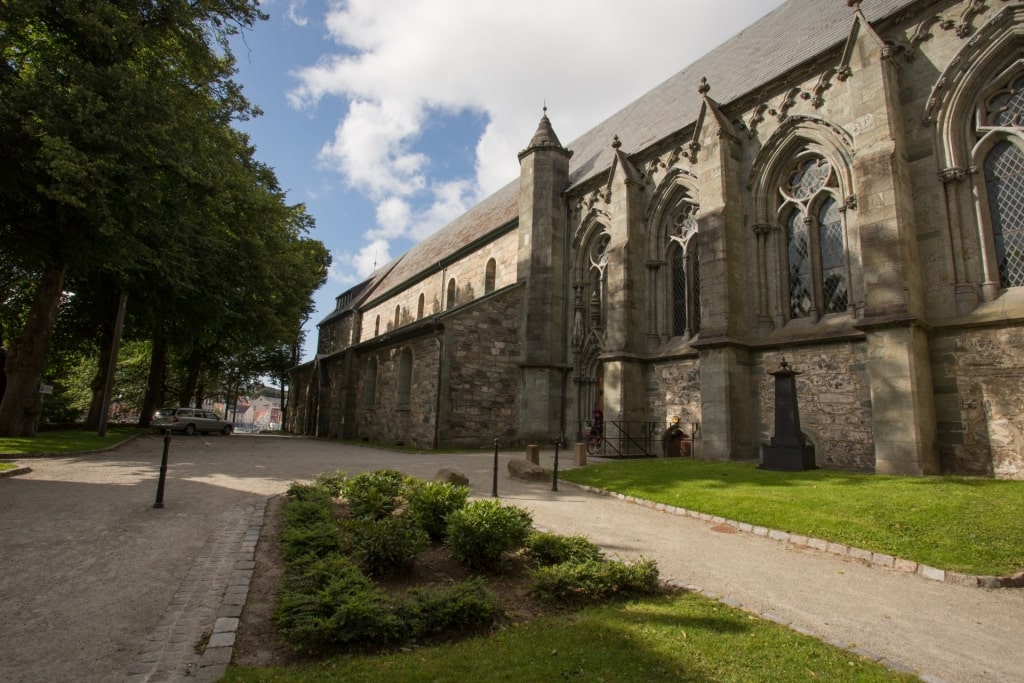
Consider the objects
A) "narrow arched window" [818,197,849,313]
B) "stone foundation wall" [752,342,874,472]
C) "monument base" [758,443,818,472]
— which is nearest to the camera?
"monument base" [758,443,818,472]

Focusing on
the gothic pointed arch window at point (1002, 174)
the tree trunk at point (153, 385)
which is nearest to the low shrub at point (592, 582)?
the gothic pointed arch window at point (1002, 174)

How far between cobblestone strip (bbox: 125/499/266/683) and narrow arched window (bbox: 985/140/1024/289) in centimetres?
1374

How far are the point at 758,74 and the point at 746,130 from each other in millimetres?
2215

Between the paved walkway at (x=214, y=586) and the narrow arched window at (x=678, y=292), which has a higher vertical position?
the narrow arched window at (x=678, y=292)

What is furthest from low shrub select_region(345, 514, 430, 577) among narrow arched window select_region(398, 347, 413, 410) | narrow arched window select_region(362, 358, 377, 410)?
narrow arched window select_region(362, 358, 377, 410)

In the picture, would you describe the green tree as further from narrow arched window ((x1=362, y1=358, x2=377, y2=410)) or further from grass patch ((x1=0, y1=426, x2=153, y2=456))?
narrow arched window ((x1=362, y1=358, x2=377, y2=410))

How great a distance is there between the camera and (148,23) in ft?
50.5

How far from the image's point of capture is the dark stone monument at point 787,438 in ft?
35.6

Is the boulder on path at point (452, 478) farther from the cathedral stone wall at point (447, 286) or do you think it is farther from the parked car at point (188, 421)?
the parked car at point (188, 421)

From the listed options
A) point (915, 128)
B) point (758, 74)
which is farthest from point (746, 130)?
point (915, 128)

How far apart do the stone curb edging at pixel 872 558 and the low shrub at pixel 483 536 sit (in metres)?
3.64

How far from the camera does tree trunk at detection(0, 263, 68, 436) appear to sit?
1517 cm

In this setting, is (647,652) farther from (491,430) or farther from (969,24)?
(491,430)

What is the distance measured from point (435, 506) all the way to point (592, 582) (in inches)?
97.0
